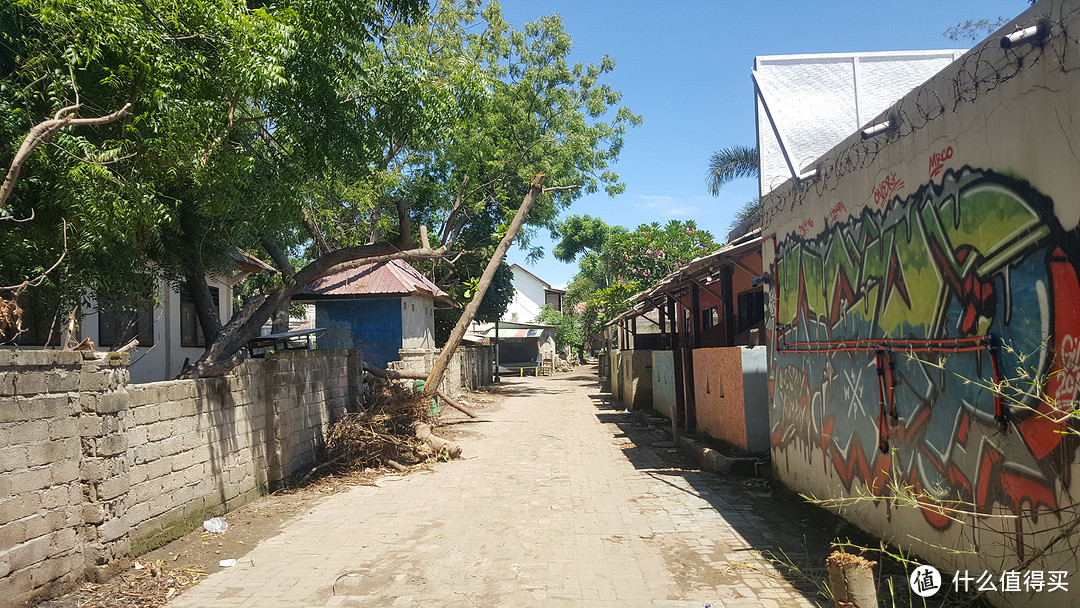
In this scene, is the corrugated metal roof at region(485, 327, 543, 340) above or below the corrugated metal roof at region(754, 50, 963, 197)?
below

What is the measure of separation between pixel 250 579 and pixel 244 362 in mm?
3461

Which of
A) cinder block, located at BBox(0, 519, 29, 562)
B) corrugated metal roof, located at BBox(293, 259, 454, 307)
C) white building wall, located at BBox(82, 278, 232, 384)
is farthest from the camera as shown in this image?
corrugated metal roof, located at BBox(293, 259, 454, 307)

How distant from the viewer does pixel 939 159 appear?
4805 millimetres

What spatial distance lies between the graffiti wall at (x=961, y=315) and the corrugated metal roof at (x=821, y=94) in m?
3.83

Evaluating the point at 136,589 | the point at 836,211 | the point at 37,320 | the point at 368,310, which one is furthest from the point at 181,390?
the point at 368,310

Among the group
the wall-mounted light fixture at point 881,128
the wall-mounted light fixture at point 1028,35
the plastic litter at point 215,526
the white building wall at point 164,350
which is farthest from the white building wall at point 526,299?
the wall-mounted light fixture at point 1028,35

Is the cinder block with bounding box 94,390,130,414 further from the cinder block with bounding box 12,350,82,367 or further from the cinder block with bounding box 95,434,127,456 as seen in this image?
the cinder block with bounding box 12,350,82,367

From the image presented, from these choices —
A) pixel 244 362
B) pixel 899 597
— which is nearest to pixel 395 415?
pixel 244 362

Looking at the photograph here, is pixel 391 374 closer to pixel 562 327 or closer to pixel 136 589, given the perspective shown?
pixel 136 589

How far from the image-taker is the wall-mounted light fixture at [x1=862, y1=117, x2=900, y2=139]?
5466 millimetres

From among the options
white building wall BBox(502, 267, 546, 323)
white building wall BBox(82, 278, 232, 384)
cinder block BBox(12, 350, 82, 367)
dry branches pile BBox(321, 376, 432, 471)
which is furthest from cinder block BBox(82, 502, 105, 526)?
white building wall BBox(502, 267, 546, 323)

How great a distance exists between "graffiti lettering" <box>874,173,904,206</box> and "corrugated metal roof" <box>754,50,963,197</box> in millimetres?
4690

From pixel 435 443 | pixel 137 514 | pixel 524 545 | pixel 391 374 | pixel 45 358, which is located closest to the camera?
pixel 45 358

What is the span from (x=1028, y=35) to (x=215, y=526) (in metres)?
7.73
